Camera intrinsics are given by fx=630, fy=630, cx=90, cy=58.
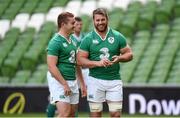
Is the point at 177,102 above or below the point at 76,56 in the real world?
below

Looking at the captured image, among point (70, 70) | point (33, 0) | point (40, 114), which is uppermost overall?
point (33, 0)

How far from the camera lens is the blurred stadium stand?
629 inches

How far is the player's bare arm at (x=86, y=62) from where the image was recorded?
8337 mm

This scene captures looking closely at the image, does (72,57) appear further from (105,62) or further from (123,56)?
(123,56)

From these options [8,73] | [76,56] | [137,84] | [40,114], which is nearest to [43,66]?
[8,73]

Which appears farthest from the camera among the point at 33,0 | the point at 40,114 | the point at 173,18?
the point at 33,0

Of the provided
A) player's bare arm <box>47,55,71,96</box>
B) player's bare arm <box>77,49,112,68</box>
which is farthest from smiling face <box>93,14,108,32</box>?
player's bare arm <box>47,55,71,96</box>

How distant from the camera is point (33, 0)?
827 inches

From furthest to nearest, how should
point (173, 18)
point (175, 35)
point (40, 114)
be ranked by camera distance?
1. point (173, 18)
2. point (175, 35)
3. point (40, 114)

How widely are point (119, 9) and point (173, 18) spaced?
5.64 ft

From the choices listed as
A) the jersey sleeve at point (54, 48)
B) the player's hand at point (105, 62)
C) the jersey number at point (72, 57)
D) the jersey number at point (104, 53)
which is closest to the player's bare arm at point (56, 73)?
the jersey sleeve at point (54, 48)

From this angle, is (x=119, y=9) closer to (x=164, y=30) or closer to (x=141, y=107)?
(x=164, y=30)

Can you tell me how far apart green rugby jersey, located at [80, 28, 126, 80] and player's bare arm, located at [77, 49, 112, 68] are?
7 cm

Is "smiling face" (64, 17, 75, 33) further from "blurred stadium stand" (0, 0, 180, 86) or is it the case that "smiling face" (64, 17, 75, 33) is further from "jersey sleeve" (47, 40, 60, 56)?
"blurred stadium stand" (0, 0, 180, 86)
